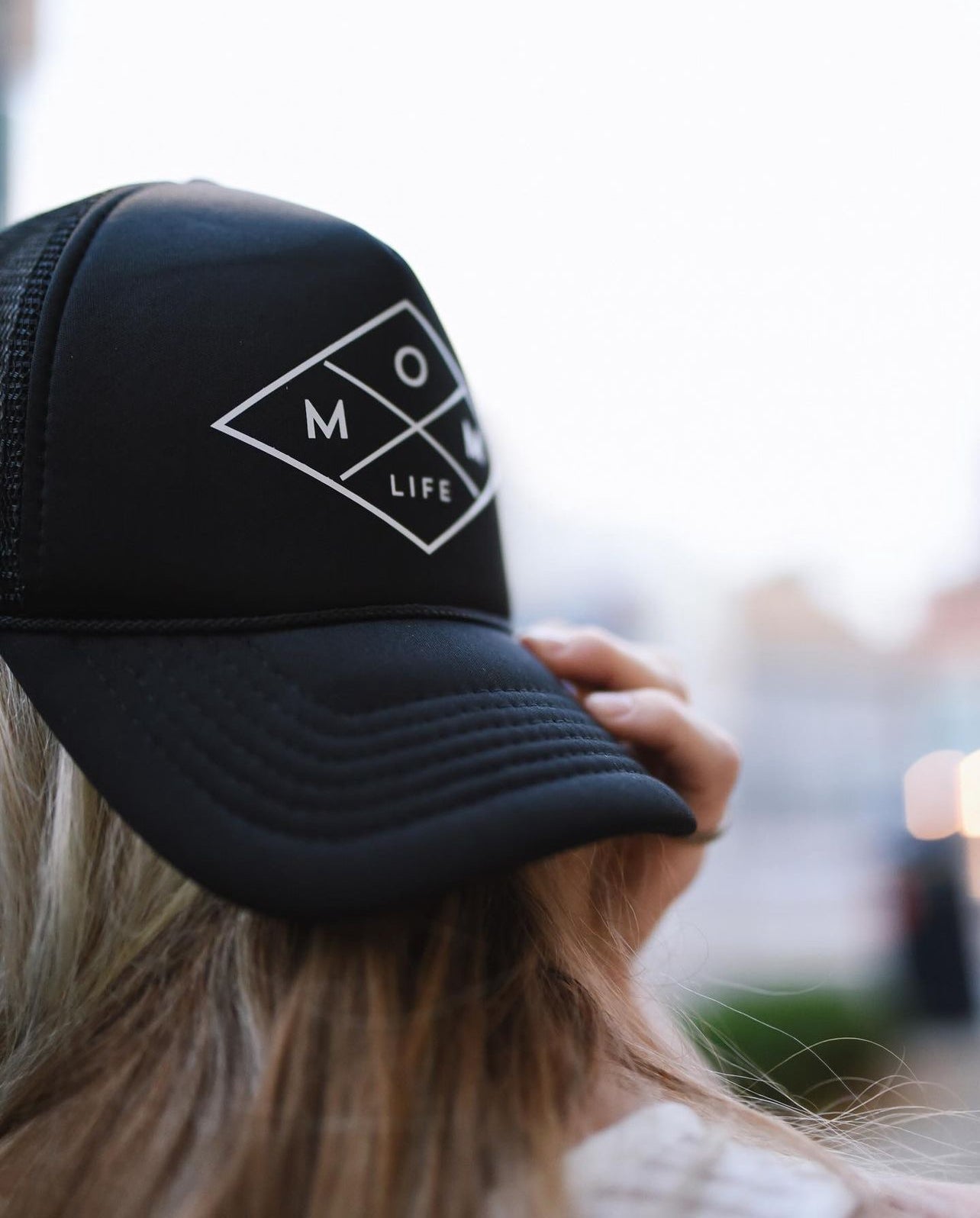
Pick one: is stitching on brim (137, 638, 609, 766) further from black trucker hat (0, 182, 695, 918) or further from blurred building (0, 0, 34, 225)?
blurred building (0, 0, 34, 225)

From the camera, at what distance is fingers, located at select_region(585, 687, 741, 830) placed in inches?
44.0

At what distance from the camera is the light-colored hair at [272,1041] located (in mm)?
644

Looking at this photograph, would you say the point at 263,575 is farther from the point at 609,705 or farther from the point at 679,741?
the point at 679,741

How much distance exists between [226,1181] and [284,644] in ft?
1.28

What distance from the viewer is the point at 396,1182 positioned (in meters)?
0.64

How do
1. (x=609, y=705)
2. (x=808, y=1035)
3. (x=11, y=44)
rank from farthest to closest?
(x=808, y=1035), (x=11, y=44), (x=609, y=705)

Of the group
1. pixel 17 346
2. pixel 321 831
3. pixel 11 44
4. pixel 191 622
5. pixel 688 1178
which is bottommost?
pixel 688 1178

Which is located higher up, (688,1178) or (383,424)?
(383,424)

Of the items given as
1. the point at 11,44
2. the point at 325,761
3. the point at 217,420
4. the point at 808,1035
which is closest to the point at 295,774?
the point at 325,761

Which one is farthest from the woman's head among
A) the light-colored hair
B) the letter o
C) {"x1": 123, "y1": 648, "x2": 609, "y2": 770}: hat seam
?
the letter o

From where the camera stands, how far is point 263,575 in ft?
2.67

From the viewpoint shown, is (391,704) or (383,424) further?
(383,424)

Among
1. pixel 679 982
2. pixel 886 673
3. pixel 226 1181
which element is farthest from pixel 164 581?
pixel 886 673

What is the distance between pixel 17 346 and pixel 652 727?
779 millimetres
